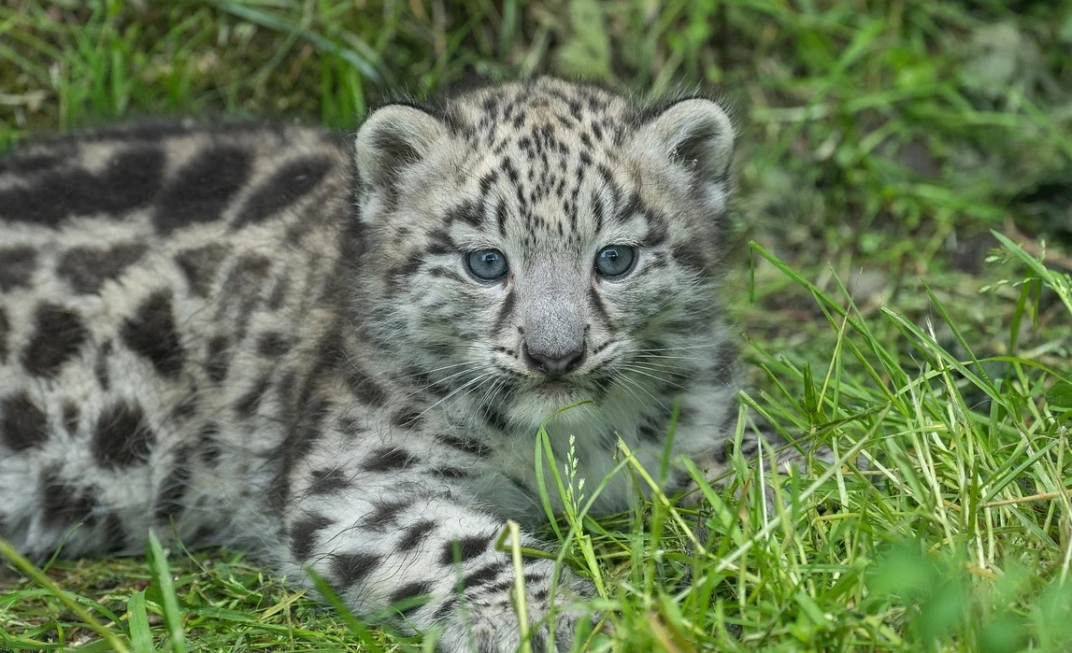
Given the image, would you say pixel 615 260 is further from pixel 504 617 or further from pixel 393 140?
pixel 504 617

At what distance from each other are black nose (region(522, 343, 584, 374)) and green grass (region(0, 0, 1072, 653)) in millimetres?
520

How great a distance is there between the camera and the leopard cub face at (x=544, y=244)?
4656mm

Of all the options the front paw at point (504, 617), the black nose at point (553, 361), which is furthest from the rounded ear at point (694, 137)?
the front paw at point (504, 617)

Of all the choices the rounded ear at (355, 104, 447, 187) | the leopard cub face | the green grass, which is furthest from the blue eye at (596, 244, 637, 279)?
the rounded ear at (355, 104, 447, 187)

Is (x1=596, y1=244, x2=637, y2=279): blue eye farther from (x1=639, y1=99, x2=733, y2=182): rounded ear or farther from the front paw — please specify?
the front paw

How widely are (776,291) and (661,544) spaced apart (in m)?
3.31

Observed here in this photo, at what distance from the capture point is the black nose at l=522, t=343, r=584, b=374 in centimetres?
453

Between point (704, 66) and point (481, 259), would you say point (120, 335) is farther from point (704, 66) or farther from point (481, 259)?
point (704, 66)

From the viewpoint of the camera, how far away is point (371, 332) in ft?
17.0

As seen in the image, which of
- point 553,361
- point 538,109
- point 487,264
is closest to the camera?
point 553,361

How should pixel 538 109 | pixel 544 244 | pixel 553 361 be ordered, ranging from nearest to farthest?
pixel 553 361
pixel 544 244
pixel 538 109

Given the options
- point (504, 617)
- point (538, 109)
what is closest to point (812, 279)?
point (538, 109)

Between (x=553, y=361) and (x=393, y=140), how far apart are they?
3.99ft

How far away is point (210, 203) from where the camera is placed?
5.89 meters
